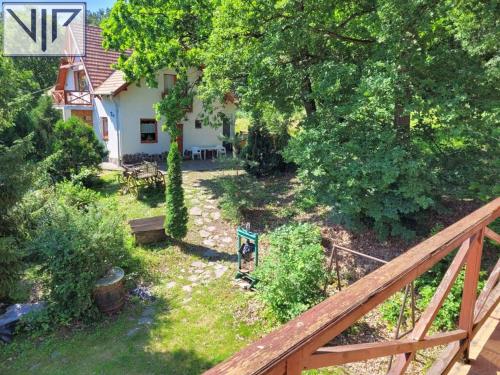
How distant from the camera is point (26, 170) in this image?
19.2ft

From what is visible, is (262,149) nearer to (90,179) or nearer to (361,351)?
(90,179)

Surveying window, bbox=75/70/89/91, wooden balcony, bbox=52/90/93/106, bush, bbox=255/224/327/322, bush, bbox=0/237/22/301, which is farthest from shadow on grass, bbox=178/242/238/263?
window, bbox=75/70/89/91

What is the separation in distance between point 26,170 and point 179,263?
11.7 feet

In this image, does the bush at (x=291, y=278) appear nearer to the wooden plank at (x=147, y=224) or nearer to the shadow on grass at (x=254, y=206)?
Answer: the shadow on grass at (x=254, y=206)

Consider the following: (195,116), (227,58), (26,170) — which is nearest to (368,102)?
(227,58)

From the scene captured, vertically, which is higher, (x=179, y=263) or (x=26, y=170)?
(x=26, y=170)

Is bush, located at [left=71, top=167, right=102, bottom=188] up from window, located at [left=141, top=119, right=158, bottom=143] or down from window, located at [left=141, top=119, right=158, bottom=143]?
down

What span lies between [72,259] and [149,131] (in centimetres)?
1293

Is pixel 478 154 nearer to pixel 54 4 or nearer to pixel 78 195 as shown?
pixel 78 195

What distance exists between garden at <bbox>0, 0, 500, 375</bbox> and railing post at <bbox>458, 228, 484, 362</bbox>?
5.35 ft

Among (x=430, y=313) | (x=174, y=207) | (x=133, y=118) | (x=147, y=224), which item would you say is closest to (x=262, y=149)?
(x=174, y=207)

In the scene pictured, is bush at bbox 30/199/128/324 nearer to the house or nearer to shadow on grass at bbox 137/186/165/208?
shadow on grass at bbox 137/186/165/208

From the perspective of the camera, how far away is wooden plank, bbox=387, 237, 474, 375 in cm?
163

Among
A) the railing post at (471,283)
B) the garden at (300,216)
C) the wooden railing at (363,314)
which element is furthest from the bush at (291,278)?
the wooden railing at (363,314)
